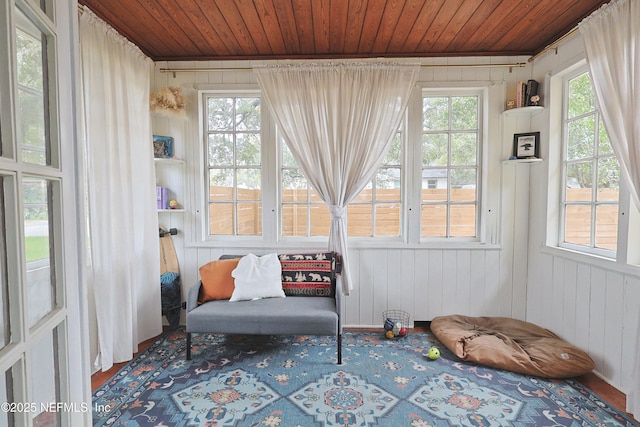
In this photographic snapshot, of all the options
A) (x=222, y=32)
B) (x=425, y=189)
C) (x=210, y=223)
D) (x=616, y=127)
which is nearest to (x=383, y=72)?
(x=425, y=189)

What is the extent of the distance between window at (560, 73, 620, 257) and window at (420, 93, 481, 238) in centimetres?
67

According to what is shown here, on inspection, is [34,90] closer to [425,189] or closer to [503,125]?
[425,189]

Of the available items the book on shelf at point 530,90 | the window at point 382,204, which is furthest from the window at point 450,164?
the book on shelf at point 530,90

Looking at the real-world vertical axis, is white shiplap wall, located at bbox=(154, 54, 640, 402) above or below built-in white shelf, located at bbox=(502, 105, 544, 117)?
below

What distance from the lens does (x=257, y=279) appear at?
2408mm

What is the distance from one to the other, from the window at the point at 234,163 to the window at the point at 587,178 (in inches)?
107

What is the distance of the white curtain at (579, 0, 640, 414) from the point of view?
1.70 meters

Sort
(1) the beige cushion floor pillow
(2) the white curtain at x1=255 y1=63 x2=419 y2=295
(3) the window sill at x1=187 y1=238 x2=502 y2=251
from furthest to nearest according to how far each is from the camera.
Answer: (3) the window sill at x1=187 y1=238 x2=502 y2=251
(2) the white curtain at x1=255 y1=63 x2=419 y2=295
(1) the beige cushion floor pillow

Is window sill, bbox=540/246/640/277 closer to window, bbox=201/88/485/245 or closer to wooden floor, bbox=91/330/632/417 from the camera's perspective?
window, bbox=201/88/485/245

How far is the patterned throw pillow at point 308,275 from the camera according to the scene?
250 cm

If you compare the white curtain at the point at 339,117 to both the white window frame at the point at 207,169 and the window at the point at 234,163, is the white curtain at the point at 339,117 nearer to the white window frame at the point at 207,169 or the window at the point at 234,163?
the white window frame at the point at 207,169

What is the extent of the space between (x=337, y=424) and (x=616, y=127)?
247 centimetres

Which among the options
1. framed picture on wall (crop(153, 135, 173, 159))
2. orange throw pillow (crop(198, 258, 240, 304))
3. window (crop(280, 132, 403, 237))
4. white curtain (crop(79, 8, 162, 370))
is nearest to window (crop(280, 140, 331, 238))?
window (crop(280, 132, 403, 237))

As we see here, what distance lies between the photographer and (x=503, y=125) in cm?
269
